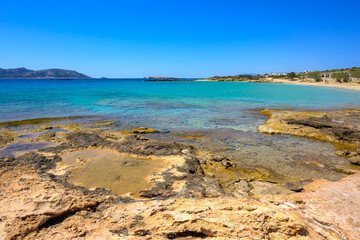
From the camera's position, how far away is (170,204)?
165 inches

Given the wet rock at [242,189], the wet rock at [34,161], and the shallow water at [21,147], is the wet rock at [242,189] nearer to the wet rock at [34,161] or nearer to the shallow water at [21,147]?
the wet rock at [34,161]

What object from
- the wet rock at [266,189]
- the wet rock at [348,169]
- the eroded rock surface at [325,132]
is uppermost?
the eroded rock surface at [325,132]

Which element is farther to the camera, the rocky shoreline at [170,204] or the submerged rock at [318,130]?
the submerged rock at [318,130]

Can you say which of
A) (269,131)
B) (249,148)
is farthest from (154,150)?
(269,131)

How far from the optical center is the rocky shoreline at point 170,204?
342 cm

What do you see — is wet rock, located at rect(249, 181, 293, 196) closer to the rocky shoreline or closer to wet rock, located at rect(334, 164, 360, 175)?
the rocky shoreline

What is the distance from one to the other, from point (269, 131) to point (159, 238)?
39.7 feet

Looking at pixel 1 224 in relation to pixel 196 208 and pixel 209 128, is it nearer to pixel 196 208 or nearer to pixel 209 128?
pixel 196 208

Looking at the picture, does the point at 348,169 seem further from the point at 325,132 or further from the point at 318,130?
the point at 318,130

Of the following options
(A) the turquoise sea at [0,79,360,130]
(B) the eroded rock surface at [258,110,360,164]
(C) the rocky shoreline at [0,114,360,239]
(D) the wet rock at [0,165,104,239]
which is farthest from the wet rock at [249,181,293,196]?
(A) the turquoise sea at [0,79,360,130]

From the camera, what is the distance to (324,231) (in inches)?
144

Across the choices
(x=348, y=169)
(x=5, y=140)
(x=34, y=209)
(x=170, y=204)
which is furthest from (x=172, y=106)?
(x=34, y=209)

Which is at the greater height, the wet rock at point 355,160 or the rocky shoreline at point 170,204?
the rocky shoreline at point 170,204

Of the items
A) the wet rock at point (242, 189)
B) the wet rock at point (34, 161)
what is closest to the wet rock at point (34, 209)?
the wet rock at point (34, 161)
